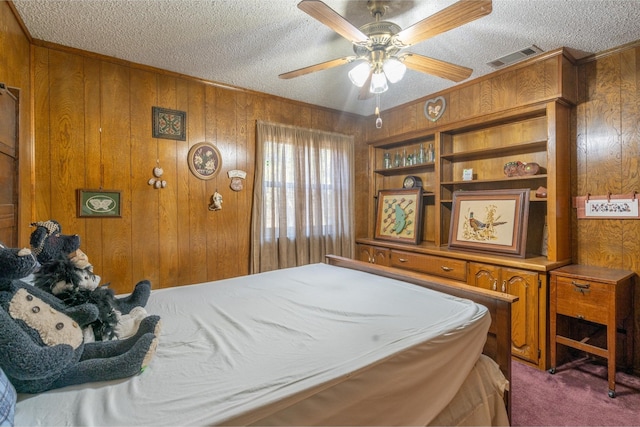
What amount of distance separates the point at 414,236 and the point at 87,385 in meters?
3.09

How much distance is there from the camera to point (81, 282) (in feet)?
3.66

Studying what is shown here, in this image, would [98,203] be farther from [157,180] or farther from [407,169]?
[407,169]

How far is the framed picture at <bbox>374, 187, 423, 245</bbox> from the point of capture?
348cm

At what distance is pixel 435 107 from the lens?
3.29 meters

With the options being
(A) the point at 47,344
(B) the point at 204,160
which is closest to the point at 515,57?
(B) the point at 204,160

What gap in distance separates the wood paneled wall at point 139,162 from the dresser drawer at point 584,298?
8.94ft

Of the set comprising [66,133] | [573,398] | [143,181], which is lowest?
Result: [573,398]

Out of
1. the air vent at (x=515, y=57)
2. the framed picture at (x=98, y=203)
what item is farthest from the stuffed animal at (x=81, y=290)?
the air vent at (x=515, y=57)

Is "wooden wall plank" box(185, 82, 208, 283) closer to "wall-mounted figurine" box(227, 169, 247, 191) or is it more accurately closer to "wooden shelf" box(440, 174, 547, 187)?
"wall-mounted figurine" box(227, 169, 247, 191)

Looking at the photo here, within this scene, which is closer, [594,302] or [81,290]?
[81,290]

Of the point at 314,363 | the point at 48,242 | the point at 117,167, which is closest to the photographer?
the point at 314,363

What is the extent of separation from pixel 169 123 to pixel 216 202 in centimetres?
82

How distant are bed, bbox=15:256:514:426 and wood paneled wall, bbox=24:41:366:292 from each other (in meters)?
1.02

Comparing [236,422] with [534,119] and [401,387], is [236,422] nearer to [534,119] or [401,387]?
[401,387]
